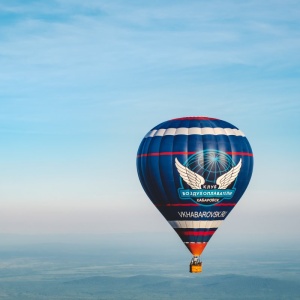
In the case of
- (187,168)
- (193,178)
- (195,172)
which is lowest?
(193,178)

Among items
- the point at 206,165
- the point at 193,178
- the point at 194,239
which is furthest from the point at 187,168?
the point at 194,239

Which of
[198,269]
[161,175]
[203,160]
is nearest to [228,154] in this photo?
[203,160]

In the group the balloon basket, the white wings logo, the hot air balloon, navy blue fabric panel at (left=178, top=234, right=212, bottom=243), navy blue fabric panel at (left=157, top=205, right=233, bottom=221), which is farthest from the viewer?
navy blue fabric panel at (left=178, top=234, right=212, bottom=243)

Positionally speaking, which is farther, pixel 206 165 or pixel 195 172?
pixel 195 172

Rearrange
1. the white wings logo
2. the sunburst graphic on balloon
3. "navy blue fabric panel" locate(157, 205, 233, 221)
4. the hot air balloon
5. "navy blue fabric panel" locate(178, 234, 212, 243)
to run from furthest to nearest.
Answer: "navy blue fabric panel" locate(178, 234, 212, 243) → "navy blue fabric panel" locate(157, 205, 233, 221) → the hot air balloon → the white wings logo → the sunburst graphic on balloon

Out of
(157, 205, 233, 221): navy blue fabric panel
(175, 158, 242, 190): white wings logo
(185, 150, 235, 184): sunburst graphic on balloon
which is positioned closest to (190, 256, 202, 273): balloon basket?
(157, 205, 233, 221): navy blue fabric panel

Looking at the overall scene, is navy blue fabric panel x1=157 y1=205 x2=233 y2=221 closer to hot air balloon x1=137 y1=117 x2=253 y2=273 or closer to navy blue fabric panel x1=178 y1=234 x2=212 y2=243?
hot air balloon x1=137 y1=117 x2=253 y2=273

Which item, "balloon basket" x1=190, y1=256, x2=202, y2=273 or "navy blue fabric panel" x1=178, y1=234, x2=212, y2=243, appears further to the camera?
"navy blue fabric panel" x1=178, y1=234, x2=212, y2=243

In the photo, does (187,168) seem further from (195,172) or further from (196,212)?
(196,212)

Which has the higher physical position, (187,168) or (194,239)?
(187,168)

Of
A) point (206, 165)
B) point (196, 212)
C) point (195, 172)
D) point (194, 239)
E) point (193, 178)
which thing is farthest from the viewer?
point (194, 239)
